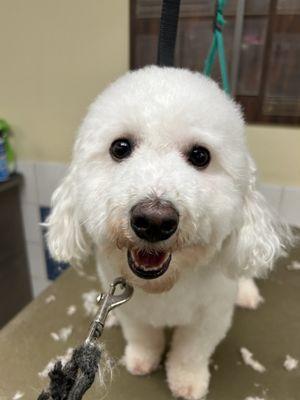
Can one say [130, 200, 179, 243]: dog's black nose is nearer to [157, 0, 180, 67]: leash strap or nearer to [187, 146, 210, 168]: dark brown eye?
[187, 146, 210, 168]: dark brown eye

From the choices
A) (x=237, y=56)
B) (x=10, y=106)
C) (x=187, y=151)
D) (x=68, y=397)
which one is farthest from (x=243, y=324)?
(x=10, y=106)

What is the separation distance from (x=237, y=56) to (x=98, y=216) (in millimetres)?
808

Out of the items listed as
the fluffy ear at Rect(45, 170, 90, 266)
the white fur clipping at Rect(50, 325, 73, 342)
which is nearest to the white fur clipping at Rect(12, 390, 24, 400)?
the white fur clipping at Rect(50, 325, 73, 342)

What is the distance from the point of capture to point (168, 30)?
2.64ft

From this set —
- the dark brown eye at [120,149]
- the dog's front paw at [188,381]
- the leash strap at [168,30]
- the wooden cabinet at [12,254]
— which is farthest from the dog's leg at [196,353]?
the wooden cabinet at [12,254]

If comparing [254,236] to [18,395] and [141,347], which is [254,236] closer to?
[141,347]

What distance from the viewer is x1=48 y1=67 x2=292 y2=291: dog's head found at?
0.51 m

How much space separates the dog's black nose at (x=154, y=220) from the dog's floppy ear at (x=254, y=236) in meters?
0.23

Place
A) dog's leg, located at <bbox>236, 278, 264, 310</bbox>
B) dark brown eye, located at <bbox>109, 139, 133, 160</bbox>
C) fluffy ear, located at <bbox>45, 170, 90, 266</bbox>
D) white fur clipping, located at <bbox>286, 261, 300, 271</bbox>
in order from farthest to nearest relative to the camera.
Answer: white fur clipping, located at <bbox>286, 261, 300, 271</bbox> → dog's leg, located at <bbox>236, 278, 264, 310</bbox> → fluffy ear, located at <bbox>45, 170, 90, 266</bbox> → dark brown eye, located at <bbox>109, 139, 133, 160</bbox>

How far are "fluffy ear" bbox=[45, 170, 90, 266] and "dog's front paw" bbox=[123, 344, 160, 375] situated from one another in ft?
0.86

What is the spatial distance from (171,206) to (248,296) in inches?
24.7

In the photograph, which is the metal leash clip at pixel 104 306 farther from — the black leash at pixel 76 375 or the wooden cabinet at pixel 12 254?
the wooden cabinet at pixel 12 254

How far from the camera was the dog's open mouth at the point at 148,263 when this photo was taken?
549 millimetres

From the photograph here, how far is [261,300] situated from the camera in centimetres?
103
